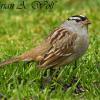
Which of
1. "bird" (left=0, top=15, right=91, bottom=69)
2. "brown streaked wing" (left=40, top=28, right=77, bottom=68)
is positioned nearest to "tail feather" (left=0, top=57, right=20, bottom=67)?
"bird" (left=0, top=15, right=91, bottom=69)

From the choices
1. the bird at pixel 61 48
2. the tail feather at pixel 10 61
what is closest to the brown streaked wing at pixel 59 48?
the bird at pixel 61 48

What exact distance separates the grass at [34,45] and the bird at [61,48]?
188mm

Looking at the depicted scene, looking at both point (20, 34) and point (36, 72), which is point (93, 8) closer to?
point (20, 34)

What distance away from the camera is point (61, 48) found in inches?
324

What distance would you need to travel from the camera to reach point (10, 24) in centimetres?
1200

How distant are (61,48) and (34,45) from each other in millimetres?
2410

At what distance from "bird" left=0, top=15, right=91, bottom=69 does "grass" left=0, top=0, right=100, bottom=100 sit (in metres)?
0.19

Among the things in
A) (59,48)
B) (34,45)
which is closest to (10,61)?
(59,48)

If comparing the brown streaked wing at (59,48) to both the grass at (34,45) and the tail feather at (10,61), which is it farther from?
the tail feather at (10,61)

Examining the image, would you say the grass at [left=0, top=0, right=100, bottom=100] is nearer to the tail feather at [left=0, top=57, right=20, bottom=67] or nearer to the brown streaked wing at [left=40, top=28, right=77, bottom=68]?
the tail feather at [left=0, top=57, right=20, bottom=67]

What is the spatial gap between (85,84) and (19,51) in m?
1.86

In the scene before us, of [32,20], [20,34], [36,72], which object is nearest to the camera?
[36,72]

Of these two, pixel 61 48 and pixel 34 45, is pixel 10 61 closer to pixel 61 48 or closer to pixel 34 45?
pixel 61 48

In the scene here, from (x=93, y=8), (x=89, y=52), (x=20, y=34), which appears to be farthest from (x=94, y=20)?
(x=89, y=52)
